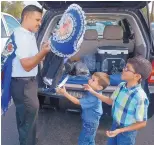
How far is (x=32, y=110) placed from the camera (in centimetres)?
291

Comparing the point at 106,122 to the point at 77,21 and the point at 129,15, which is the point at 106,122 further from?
the point at 77,21

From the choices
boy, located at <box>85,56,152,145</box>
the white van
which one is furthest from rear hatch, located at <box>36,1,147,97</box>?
the white van

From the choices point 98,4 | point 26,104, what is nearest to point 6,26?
point 98,4

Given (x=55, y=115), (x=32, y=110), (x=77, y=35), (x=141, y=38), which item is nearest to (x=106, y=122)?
(x=55, y=115)

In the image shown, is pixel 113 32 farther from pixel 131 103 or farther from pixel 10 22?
→ pixel 10 22

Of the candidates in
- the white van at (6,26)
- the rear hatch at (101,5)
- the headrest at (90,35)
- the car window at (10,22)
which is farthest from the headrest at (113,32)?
the car window at (10,22)

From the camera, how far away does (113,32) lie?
4617mm

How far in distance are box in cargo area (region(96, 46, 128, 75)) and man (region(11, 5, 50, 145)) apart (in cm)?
177

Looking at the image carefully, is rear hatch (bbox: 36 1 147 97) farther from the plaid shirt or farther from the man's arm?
the plaid shirt

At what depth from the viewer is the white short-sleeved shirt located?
266cm

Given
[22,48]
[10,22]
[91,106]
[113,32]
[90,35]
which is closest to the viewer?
[22,48]

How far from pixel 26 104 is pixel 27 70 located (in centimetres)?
35

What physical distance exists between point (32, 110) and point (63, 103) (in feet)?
2.51

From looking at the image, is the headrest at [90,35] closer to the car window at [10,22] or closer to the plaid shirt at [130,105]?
the plaid shirt at [130,105]
